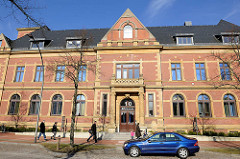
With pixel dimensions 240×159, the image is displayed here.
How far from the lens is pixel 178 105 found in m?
19.4

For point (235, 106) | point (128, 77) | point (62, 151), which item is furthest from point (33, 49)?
point (235, 106)

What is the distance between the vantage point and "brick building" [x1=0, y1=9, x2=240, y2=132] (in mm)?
18719

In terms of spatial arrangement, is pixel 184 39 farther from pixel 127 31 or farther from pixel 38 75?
pixel 38 75

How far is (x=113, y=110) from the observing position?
60.3 feet

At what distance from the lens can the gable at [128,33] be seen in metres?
21.4

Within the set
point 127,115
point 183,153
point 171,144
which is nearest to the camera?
point 183,153

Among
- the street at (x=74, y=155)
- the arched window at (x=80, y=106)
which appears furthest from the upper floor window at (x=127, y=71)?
the street at (x=74, y=155)

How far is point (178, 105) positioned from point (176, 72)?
440 cm

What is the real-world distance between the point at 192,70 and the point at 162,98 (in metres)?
5.66

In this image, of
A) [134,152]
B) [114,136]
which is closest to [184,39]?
[114,136]

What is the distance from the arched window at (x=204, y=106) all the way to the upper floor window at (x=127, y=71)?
854 centimetres

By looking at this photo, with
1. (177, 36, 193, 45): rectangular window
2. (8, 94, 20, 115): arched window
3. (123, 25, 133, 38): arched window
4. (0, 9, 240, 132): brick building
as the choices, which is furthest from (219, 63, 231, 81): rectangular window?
(8, 94, 20, 115): arched window

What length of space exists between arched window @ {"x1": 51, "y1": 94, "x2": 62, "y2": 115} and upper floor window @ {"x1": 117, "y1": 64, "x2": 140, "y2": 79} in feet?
28.5

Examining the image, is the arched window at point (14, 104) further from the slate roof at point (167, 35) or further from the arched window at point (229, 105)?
the arched window at point (229, 105)
